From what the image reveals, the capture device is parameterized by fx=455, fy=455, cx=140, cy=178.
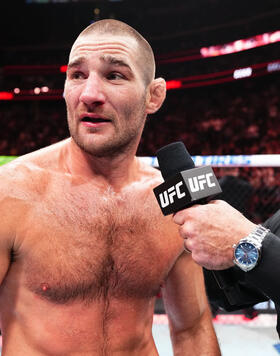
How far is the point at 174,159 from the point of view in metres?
1.14

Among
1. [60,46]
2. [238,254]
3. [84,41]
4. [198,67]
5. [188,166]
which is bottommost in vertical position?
[238,254]

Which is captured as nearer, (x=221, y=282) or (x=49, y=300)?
(x=221, y=282)

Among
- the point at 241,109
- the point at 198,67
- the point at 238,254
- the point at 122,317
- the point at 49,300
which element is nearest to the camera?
the point at 238,254

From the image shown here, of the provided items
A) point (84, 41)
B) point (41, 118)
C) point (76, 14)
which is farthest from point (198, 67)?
point (84, 41)

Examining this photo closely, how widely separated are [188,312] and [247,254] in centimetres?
57

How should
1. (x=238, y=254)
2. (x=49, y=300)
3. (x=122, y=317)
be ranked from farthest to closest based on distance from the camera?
(x=122, y=317), (x=49, y=300), (x=238, y=254)

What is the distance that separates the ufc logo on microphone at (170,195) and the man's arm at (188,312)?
1.72 ft

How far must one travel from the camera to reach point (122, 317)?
1377mm

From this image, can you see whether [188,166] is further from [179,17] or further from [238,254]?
[179,17]

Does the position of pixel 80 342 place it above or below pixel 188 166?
below

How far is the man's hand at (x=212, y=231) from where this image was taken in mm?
1062

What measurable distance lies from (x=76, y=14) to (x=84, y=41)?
13463mm

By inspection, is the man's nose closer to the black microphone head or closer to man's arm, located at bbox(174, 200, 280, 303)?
the black microphone head

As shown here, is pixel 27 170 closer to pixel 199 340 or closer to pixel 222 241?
pixel 222 241
